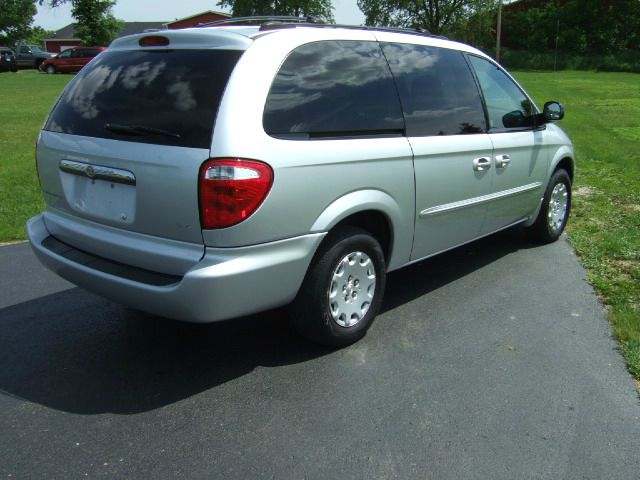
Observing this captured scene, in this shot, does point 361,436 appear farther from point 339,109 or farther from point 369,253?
point 339,109

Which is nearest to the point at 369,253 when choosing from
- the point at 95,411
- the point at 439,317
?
the point at 439,317

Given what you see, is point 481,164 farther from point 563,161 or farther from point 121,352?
point 121,352

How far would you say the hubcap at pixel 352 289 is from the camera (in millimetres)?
3711

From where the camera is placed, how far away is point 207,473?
8.80 ft

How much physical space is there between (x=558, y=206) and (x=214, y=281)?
4321mm

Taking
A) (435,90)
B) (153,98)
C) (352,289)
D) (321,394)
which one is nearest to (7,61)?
(435,90)

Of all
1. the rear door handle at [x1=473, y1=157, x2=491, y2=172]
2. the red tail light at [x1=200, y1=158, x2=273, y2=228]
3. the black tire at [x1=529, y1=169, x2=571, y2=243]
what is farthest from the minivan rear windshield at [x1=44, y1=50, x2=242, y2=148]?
the black tire at [x1=529, y1=169, x2=571, y2=243]

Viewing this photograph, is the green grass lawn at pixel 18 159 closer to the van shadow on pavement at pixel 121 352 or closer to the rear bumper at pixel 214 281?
the van shadow on pavement at pixel 121 352

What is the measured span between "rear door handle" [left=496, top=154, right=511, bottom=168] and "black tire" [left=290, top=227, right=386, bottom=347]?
147 centimetres

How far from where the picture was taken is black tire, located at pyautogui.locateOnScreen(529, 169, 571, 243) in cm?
589

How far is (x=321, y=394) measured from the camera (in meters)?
3.34

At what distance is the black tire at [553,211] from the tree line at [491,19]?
50.6m

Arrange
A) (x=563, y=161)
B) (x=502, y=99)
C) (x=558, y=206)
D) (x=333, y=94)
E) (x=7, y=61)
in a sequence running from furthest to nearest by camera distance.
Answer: (x=7, y=61), (x=558, y=206), (x=563, y=161), (x=502, y=99), (x=333, y=94)

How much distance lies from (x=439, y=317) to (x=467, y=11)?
60504 mm
